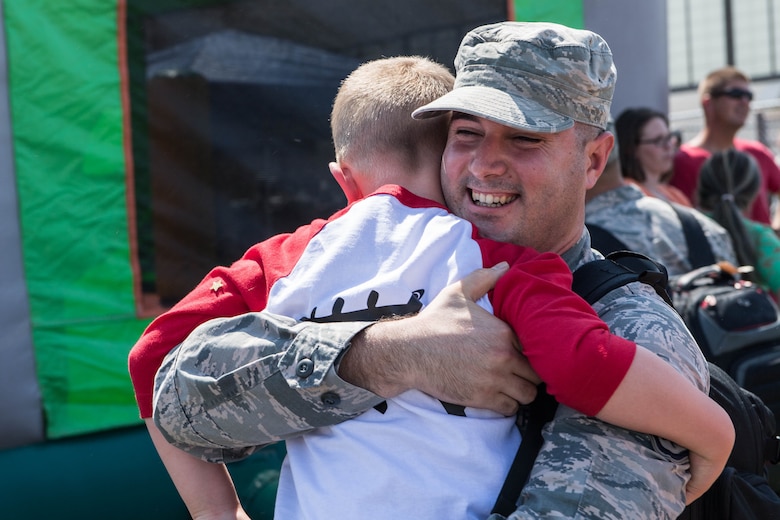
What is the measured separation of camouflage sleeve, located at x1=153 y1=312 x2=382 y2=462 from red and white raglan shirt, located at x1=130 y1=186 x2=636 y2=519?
50 millimetres

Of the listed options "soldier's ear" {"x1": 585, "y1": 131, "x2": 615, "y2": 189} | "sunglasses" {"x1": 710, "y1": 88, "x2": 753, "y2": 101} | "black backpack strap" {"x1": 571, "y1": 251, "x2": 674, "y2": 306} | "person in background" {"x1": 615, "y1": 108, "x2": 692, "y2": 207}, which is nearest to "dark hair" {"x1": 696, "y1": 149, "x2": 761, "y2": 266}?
"person in background" {"x1": 615, "y1": 108, "x2": 692, "y2": 207}

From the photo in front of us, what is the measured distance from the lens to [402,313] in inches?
57.8

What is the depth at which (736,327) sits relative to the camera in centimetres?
289

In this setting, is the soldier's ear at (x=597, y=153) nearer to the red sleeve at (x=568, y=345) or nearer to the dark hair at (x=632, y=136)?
the red sleeve at (x=568, y=345)

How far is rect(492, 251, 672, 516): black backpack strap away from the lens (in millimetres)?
1378

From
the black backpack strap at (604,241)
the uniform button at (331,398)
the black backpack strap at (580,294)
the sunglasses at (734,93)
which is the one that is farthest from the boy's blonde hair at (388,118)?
the sunglasses at (734,93)

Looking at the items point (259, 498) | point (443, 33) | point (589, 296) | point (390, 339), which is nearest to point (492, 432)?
point (390, 339)

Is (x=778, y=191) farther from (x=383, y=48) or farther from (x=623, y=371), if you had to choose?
(x=623, y=371)

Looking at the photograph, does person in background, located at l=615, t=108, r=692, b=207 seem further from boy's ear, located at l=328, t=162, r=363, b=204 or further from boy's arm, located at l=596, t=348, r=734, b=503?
boy's arm, located at l=596, t=348, r=734, b=503

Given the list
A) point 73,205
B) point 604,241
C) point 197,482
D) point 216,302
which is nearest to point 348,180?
point 216,302

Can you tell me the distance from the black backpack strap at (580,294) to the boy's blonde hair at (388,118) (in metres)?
0.42

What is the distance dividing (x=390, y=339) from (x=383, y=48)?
3.02 meters

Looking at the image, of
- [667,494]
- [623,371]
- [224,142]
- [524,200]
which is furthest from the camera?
[224,142]

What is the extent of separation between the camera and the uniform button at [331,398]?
4.59 feet
